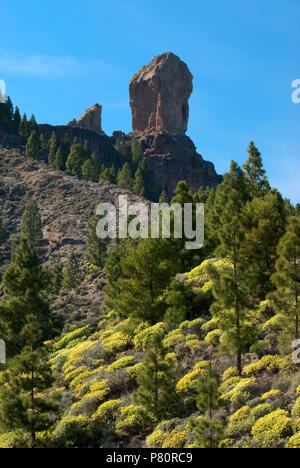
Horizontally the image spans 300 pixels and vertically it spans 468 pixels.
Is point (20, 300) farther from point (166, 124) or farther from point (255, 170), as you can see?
point (166, 124)

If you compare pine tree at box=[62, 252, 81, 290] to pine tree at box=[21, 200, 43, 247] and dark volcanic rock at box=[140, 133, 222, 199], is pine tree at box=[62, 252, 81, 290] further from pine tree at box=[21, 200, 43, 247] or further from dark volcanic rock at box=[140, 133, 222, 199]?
dark volcanic rock at box=[140, 133, 222, 199]

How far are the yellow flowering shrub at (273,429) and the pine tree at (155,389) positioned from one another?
4.55 meters

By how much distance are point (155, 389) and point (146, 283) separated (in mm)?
10815

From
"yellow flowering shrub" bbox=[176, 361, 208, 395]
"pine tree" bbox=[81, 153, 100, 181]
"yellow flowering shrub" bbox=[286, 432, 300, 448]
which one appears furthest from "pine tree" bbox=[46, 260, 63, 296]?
"pine tree" bbox=[81, 153, 100, 181]

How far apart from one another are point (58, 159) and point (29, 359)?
311ft

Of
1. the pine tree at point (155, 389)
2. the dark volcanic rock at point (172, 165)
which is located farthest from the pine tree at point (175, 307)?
the dark volcanic rock at point (172, 165)

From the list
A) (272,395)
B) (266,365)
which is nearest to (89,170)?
(266,365)

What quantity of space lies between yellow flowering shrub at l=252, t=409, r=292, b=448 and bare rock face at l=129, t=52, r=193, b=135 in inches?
6569

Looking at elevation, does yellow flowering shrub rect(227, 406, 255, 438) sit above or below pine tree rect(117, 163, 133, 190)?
below

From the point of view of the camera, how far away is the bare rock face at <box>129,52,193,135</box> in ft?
583

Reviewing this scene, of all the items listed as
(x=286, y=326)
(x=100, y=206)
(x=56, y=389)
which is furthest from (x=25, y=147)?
(x=286, y=326)

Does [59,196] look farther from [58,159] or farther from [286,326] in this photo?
[286,326]

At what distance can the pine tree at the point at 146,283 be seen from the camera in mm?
28484

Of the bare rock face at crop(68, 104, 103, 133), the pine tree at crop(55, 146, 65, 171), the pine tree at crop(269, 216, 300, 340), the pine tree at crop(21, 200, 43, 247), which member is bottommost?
the pine tree at crop(269, 216, 300, 340)
